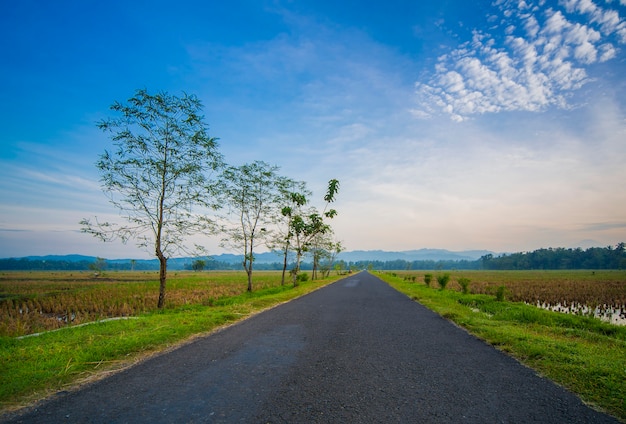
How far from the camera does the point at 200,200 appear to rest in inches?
576

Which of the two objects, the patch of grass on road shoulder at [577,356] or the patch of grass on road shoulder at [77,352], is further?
the patch of grass on road shoulder at [77,352]

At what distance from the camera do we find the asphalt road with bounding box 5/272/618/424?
11.8ft

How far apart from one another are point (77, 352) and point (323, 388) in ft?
16.7

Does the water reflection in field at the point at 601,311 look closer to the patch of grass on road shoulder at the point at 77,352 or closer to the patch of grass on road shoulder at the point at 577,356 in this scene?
the patch of grass on road shoulder at the point at 577,356

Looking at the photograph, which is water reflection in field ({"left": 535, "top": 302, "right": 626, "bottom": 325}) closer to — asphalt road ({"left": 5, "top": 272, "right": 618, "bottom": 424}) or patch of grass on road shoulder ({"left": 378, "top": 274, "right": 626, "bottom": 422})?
patch of grass on road shoulder ({"left": 378, "top": 274, "right": 626, "bottom": 422})

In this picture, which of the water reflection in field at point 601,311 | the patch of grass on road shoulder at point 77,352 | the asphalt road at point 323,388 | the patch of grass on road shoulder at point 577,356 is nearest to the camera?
the asphalt road at point 323,388

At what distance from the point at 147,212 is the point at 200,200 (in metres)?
2.31

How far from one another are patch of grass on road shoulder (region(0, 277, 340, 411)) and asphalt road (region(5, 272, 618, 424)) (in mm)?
527

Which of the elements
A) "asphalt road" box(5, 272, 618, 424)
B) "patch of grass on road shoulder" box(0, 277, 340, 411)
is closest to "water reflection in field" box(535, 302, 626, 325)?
"asphalt road" box(5, 272, 618, 424)

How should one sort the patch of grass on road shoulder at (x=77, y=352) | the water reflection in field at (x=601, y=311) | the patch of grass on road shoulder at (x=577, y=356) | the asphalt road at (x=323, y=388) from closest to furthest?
the asphalt road at (x=323, y=388), the patch of grass on road shoulder at (x=577, y=356), the patch of grass on road shoulder at (x=77, y=352), the water reflection in field at (x=601, y=311)

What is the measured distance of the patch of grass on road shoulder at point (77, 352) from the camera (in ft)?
14.9

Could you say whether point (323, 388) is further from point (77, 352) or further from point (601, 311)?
point (601, 311)

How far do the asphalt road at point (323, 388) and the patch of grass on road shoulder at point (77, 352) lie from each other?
53 cm

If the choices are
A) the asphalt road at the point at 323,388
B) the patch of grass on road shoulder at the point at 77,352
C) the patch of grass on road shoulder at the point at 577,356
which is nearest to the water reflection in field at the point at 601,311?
the patch of grass on road shoulder at the point at 577,356
